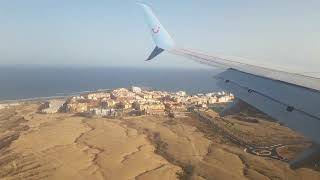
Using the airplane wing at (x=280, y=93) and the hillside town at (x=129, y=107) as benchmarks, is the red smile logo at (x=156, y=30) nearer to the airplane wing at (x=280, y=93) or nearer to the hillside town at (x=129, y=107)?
the airplane wing at (x=280, y=93)

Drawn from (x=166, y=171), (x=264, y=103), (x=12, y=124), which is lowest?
(x=12, y=124)

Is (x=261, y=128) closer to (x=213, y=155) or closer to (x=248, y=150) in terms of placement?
(x=248, y=150)

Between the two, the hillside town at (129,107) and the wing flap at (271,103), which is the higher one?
the wing flap at (271,103)

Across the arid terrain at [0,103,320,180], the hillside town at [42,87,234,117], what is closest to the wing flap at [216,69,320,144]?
the arid terrain at [0,103,320,180]

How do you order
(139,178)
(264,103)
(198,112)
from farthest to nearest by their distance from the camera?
(198,112)
(139,178)
(264,103)

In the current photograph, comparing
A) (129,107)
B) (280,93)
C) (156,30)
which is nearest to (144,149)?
(156,30)

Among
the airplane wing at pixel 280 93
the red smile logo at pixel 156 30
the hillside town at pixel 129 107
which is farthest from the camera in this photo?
the hillside town at pixel 129 107

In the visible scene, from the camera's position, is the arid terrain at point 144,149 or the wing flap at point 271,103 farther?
the arid terrain at point 144,149

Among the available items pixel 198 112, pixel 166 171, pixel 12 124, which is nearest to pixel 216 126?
pixel 198 112

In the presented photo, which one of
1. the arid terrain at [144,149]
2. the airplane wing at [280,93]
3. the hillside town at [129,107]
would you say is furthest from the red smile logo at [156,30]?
the hillside town at [129,107]
